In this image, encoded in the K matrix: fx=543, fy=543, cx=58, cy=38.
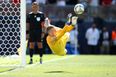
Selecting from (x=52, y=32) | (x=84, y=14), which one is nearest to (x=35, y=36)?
(x=52, y=32)

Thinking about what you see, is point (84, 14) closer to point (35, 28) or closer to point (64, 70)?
point (35, 28)

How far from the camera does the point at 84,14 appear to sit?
31.0 metres

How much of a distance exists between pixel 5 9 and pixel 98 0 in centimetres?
1627

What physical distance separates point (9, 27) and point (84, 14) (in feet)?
46.4

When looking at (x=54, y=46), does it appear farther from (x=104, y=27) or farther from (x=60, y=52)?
(x=104, y=27)

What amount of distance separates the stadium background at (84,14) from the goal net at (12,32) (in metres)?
12.8

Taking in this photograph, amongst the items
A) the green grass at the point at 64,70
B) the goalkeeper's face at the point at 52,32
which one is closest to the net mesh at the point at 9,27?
the green grass at the point at 64,70

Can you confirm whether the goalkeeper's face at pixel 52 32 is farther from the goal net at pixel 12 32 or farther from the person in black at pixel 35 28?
the person in black at pixel 35 28

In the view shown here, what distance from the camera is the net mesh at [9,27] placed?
16.6 metres

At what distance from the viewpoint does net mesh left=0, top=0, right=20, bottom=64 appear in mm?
16578

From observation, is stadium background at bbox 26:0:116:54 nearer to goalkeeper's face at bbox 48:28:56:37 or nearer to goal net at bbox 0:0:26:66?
goalkeeper's face at bbox 48:28:56:37

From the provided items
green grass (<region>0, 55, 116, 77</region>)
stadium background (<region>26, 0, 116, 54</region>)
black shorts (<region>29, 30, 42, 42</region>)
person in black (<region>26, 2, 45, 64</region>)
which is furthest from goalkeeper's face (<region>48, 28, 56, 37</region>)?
stadium background (<region>26, 0, 116, 54</region>)

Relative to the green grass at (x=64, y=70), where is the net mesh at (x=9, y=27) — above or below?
above

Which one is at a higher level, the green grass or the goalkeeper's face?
the goalkeeper's face
